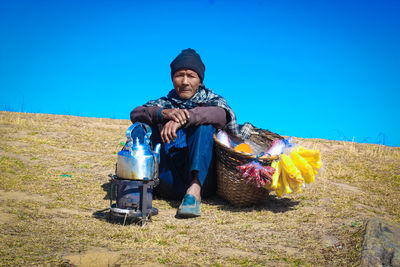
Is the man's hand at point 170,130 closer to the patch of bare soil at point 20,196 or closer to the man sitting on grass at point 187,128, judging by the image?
the man sitting on grass at point 187,128

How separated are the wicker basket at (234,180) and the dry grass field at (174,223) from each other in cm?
12

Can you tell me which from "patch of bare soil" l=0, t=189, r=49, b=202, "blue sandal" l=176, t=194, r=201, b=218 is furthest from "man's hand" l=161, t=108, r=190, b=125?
"patch of bare soil" l=0, t=189, r=49, b=202

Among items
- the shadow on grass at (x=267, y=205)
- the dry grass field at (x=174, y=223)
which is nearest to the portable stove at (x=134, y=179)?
the dry grass field at (x=174, y=223)

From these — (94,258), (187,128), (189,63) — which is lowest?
(94,258)

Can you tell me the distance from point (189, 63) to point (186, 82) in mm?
253

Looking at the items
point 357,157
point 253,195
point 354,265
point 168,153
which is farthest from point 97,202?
point 357,157

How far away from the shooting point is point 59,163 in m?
5.84

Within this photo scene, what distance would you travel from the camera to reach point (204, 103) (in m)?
4.18

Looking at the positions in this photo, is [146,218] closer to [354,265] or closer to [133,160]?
[133,160]

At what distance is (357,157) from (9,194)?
698cm

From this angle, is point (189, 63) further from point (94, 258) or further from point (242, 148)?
point (94, 258)

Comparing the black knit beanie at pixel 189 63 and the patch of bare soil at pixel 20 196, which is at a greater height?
the black knit beanie at pixel 189 63

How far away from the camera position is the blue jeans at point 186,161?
376cm

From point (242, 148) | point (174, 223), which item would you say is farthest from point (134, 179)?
point (242, 148)
